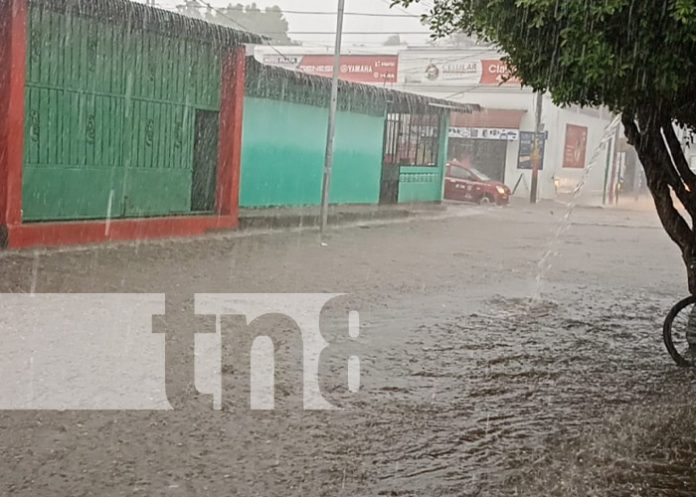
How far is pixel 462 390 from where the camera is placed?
7.04 metres

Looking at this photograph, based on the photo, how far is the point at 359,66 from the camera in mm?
45312

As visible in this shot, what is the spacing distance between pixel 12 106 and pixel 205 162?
5.22m

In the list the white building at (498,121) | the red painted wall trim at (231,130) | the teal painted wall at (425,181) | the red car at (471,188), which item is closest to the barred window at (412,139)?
the teal painted wall at (425,181)

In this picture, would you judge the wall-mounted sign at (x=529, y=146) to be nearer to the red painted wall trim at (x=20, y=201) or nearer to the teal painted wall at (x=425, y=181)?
the teal painted wall at (x=425, y=181)

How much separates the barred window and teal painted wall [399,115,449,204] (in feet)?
0.62

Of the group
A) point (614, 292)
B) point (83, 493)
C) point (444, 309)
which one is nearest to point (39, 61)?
point (444, 309)

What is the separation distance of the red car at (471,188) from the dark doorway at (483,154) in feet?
21.3

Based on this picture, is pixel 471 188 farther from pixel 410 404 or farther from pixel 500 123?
pixel 410 404

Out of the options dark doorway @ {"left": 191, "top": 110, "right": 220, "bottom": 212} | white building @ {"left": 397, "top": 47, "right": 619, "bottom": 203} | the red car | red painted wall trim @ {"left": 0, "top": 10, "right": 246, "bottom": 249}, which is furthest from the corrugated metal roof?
white building @ {"left": 397, "top": 47, "right": 619, "bottom": 203}

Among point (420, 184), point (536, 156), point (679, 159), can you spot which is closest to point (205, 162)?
point (679, 159)

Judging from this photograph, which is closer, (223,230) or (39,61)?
(39,61)

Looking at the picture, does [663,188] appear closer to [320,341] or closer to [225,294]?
[320,341]

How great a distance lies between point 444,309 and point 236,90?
8.05m

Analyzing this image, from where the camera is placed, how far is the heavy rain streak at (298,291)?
17.6ft
